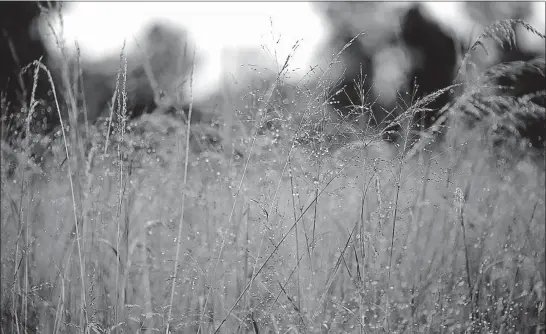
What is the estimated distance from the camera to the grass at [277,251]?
5.09 ft

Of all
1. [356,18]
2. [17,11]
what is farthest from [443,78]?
[17,11]

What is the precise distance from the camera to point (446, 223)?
250 cm

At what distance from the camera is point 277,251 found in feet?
5.45

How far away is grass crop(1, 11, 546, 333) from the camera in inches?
61.1

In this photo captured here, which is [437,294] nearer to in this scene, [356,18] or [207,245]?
[207,245]

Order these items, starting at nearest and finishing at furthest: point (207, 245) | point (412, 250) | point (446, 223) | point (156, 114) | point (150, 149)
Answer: point (207, 245), point (412, 250), point (446, 223), point (150, 149), point (156, 114)

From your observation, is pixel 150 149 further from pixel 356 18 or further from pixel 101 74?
pixel 101 74

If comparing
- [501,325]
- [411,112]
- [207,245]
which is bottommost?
[501,325]

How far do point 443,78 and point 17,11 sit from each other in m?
10.3

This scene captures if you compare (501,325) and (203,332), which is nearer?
(203,332)

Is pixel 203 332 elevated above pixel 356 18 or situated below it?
below

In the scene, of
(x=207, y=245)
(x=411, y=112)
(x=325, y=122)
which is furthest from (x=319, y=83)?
(x=207, y=245)

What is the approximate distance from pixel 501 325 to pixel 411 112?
698mm

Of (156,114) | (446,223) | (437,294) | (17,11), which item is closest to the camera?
(437,294)
